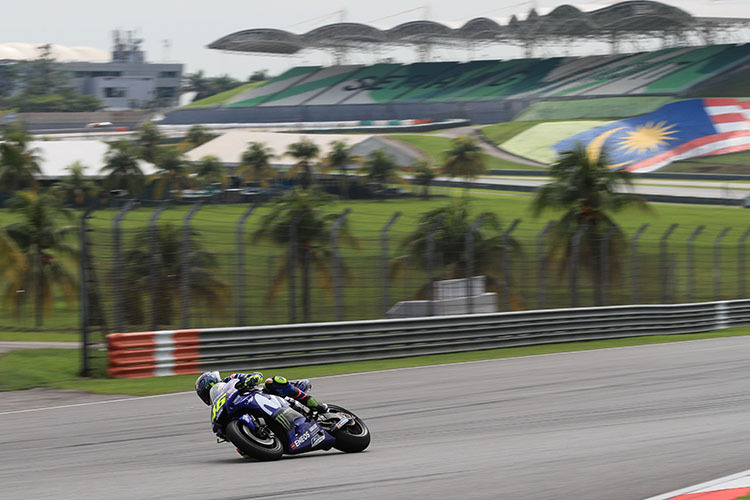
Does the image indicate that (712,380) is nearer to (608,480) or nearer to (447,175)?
(608,480)

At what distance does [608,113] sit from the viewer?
7262cm

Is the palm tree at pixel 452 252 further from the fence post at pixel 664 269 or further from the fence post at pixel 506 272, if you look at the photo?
the fence post at pixel 664 269

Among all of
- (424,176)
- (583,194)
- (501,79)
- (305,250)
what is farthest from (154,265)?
(501,79)

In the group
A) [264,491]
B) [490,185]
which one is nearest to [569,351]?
[264,491]

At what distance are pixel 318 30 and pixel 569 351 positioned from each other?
81.5 metres

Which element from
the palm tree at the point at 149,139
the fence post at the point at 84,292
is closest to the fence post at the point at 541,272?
the fence post at the point at 84,292

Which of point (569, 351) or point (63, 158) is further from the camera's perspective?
point (63, 158)

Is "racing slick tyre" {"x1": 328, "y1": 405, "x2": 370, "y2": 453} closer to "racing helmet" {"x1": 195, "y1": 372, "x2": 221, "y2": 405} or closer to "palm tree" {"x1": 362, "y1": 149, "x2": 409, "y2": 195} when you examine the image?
"racing helmet" {"x1": 195, "y1": 372, "x2": 221, "y2": 405}

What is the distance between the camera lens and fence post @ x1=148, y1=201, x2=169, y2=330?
516 inches

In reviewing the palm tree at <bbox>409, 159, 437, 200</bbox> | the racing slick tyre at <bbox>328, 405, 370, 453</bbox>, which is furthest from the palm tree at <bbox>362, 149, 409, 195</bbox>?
the racing slick tyre at <bbox>328, 405, 370, 453</bbox>

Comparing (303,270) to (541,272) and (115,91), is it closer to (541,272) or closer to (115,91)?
(541,272)

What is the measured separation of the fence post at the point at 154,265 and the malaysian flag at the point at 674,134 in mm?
50629

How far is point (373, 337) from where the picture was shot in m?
15.0

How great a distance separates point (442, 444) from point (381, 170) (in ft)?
160
